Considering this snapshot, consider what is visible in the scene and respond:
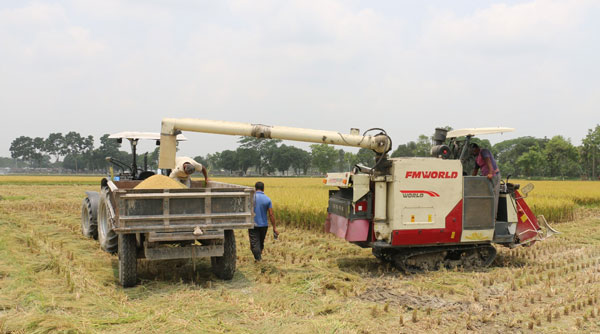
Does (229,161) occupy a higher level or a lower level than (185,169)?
lower

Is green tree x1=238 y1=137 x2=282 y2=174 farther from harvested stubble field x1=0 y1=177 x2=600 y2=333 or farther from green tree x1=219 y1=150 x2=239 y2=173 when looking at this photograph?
harvested stubble field x1=0 y1=177 x2=600 y2=333

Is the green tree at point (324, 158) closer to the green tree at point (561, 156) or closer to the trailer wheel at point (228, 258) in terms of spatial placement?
the green tree at point (561, 156)

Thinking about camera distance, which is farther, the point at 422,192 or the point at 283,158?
the point at 283,158

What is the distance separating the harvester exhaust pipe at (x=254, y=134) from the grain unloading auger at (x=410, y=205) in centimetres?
2

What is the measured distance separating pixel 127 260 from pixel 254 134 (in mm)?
2541

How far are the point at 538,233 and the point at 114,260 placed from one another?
7.62m

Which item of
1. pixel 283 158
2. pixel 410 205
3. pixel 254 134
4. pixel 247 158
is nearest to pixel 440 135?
→ pixel 410 205

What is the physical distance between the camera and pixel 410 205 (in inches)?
279

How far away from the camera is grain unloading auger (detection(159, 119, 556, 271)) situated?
7027mm

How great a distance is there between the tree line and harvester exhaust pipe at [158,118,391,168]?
119 feet

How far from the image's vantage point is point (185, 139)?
10281 mm

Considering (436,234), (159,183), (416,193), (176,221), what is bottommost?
(436,234)

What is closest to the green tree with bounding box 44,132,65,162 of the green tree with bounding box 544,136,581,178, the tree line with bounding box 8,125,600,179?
the tree line with bounding box 8,125,600,179

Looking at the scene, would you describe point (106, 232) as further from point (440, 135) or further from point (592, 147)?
point (592, 147)
